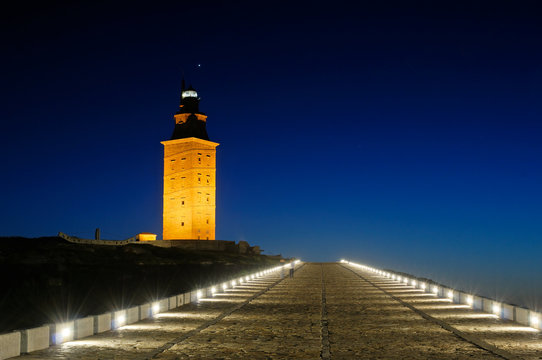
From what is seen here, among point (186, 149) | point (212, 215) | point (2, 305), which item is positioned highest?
point (186, 149)

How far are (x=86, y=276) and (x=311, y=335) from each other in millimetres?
42582

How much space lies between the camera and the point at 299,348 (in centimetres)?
1348

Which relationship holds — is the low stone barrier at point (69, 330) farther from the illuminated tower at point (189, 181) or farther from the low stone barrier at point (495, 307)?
the illuminated tower at point (189, 181)

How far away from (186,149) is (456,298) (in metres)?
79.0

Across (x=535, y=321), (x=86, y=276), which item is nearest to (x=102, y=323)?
(x=535, y=321)

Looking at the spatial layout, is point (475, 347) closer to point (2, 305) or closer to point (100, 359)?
point (100, 359)

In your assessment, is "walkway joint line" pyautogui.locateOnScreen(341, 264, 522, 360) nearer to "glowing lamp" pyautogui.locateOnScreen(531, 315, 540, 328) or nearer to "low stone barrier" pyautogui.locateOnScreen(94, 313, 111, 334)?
"glowing lamp" pyautogui.locateOnScreen(531, 315, 540, 328)

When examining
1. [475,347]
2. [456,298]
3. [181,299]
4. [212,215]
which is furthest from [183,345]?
[212,215]

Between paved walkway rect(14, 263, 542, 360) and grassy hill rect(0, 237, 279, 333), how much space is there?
9.18 meters

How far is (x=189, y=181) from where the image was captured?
100812 millimetres

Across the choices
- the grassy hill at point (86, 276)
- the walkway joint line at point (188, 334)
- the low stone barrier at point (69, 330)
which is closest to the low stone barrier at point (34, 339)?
the low stone barrier at point (69, 330)

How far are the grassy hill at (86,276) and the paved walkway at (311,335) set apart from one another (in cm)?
918

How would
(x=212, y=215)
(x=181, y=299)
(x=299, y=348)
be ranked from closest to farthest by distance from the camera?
(x=299, y=348)
(x=181, y=299)
(x=212, y=215)

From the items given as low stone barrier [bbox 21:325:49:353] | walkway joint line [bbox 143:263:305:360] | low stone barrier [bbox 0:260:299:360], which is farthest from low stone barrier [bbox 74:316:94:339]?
walkway joint line [bbox 143:263:305:360]
